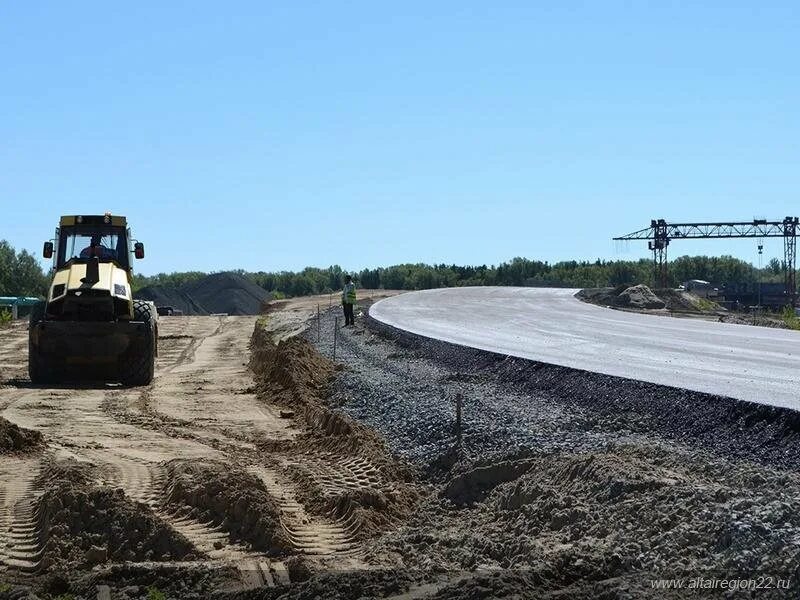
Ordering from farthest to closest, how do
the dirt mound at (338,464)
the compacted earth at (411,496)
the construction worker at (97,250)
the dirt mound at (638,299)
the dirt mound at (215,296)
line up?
the dirt mound at (215,296), the dirt mound at (638,299), the construction worker at (97,250), the dirt mound at (338,464), the compacted earth at (411,496)

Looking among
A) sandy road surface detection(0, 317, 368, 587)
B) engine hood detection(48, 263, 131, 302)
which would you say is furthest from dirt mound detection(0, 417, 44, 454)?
engine hood detection(48, 263, 131, 302)

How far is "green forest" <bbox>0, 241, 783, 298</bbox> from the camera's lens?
123 meters

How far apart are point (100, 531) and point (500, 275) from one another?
435 feet

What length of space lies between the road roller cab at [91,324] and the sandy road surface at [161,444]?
50 cm

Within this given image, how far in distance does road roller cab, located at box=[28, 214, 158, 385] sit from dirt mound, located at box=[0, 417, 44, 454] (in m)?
7.34

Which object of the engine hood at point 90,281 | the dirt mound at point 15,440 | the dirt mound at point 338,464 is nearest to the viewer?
the dirt mound at point 338,464

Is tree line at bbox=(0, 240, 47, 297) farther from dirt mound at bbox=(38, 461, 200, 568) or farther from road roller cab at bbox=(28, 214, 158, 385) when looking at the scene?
dirt mound at bbox=(38, 461, 200, 568)

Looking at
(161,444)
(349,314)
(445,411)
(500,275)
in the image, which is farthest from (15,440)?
(500,275)

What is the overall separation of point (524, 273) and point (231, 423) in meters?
127

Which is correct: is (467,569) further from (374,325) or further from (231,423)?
(374,325)

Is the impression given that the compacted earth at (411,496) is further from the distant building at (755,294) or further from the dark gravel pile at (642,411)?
the distant building at (755,294)

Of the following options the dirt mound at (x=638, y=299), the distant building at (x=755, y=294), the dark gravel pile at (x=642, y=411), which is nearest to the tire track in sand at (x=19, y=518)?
the dark gravel pile at (x=642, y=411)

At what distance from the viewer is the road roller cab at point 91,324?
23047 mm

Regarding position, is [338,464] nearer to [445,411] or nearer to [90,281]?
[445,411]
